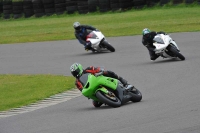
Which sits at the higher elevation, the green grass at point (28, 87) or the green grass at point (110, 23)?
the green grass at point (28, 87)

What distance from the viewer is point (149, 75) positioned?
1459 centimetres

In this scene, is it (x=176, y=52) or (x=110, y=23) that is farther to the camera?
(x=110, y=23)

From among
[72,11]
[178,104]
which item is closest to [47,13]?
[72,11]

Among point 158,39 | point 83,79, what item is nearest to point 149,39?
point 158,39

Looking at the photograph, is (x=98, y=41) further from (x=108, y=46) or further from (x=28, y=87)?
(x=28, y=87)

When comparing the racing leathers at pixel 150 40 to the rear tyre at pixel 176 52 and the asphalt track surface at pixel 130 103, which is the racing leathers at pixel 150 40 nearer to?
the asphalt track surface at pixel 130 103

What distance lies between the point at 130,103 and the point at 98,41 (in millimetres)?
9756

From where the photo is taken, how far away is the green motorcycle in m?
10.4

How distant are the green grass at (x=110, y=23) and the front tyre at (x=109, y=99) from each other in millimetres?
13884

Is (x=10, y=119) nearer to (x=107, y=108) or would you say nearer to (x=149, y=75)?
(x=107, y=108)

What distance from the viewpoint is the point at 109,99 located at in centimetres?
1039

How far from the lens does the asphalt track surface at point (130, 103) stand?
8492mm

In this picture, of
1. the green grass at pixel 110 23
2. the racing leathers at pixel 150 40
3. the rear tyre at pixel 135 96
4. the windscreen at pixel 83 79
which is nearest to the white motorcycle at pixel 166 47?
the racing leathers at pixel 150 40

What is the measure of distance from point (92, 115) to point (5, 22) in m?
29.0
